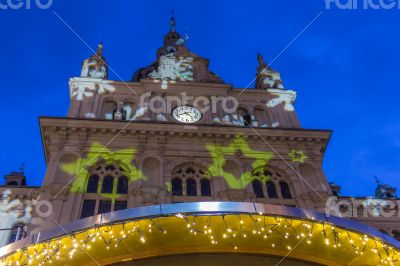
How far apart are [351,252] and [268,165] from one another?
892 cm

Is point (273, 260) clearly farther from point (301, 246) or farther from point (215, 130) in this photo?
point (215, 130)

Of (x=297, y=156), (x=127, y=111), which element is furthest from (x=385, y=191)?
(x=127, y=111)

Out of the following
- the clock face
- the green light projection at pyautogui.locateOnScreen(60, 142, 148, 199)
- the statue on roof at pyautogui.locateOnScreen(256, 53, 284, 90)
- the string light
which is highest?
the statue on roof at pyautogui.locateOnScreen(256, 53, 284, 90)

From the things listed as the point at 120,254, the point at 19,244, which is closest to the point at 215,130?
the point at 120,254

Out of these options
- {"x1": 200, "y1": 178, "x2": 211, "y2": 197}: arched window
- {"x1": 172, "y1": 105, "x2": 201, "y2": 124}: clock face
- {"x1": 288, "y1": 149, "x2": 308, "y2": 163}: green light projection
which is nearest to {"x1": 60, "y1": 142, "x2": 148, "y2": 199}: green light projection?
{"x1": 200, "y1": 178, "x2": 211, "y2": 197}: arched window

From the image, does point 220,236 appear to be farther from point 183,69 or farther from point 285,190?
point 183,69

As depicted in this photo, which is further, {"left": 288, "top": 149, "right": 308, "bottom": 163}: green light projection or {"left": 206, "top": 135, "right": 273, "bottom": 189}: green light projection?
{"left": 288, "top": 149, "right": 308, "bottom": 163}: green light projection

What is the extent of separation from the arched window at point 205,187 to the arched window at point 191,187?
1.25 ft

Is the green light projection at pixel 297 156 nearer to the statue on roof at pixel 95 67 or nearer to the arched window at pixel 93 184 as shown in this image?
the arched window at pixel 93 184

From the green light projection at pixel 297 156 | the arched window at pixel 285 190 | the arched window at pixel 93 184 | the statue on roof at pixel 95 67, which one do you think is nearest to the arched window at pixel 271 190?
the arched window at pixel 285 190

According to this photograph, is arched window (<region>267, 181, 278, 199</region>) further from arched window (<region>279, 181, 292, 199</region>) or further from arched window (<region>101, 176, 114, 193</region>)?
arched window (<region>101, 176, 114, 193</region>)

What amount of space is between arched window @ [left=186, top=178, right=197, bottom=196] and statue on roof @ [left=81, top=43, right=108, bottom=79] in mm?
11487

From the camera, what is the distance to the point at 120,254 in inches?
595

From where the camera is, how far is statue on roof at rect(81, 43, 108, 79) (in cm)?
2959
